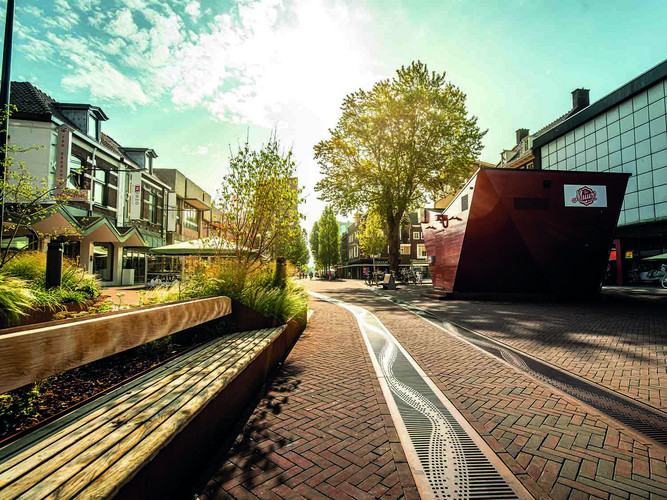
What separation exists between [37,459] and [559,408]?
427cm

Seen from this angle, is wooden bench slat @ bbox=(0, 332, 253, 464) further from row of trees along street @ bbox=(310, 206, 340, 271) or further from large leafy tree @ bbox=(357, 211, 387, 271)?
row of trees along street @ bbox=(310, 206, 340, 271)

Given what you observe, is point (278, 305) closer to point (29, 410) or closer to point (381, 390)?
point (381, 390)

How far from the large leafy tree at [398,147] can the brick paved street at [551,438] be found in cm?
2250

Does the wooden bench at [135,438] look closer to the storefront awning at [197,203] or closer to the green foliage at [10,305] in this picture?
the green foliage at [10,305]

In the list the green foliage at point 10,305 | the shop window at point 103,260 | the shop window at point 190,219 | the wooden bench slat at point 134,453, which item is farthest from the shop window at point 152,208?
the wooden bench slat at point 134,453

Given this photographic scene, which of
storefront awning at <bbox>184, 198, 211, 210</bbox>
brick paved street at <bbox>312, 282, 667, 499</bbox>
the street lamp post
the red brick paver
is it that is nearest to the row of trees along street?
storefront awning at <bbox>184, 198, 211, 210</bbox>

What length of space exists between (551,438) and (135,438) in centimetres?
317

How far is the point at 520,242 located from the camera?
14.1 meters

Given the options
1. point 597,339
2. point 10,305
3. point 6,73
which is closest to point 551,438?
point 597,339

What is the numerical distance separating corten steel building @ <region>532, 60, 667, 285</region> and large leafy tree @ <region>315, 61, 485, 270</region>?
10847 mm

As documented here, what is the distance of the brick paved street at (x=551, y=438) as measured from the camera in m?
2.23

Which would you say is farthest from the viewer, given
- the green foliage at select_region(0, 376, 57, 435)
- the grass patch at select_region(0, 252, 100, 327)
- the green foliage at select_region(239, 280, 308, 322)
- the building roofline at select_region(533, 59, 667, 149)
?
the building roofline at select_region(533, 59, 667, 149)

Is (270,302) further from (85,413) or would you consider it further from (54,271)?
(54,271)

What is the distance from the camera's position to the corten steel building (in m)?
22.7
